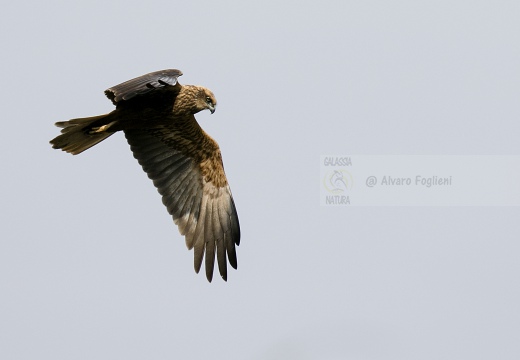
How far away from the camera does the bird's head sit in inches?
530

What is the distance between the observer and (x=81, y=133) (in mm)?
13586

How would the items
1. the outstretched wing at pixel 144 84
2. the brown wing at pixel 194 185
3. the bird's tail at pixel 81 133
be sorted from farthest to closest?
the brown wing at pixel 194 185, the bird's tail at pixel 81 133, the outstretched wing at pixel 144 84

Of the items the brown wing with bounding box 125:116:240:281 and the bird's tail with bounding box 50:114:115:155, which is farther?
the brown wing with bounding box 125:116:240:281

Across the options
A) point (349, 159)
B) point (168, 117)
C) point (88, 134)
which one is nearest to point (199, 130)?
point (168, 117)

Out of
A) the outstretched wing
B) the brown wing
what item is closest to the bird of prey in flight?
the brown wing

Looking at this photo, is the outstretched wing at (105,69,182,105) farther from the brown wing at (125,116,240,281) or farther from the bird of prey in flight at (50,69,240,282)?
the brown wing at (125,116,240,281)

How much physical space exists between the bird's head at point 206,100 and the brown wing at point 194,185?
1.95 ft

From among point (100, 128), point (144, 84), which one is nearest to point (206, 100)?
point (100, 128)

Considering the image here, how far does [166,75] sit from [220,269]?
10.1 ft

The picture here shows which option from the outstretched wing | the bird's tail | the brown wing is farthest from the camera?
the brown wing

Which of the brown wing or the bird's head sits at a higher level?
the bird's head

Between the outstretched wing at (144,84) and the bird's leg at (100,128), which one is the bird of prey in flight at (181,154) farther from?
the outstretched wing at (144,84)

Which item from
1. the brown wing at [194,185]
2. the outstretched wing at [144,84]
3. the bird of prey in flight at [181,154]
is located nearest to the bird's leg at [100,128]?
the bird of prey in flight at [181,154]

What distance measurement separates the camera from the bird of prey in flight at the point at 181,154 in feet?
44.0
